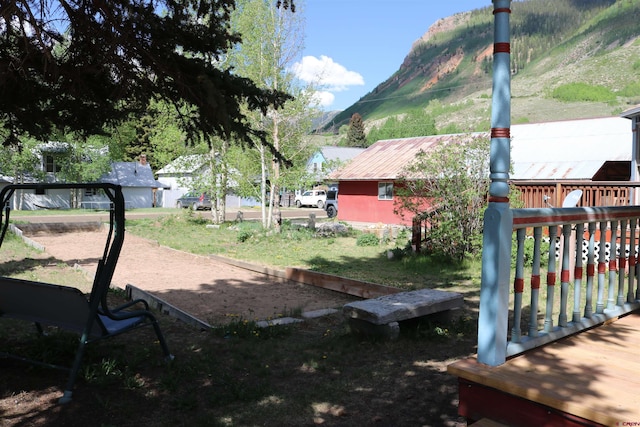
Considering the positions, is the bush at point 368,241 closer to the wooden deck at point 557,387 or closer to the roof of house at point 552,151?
the roof of house at point 552,151

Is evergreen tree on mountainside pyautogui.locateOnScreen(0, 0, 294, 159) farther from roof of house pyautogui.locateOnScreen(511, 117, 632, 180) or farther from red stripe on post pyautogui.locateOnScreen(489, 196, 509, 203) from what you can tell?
roof of house pyautogui.locateOnScreen(511, 117, 632, 180)

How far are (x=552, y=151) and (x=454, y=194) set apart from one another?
12550mm

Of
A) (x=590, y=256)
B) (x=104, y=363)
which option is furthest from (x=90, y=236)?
(x=590, y=256)

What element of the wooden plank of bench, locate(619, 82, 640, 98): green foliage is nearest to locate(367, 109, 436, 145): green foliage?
locate(619, 82, 640, 98): green foliage

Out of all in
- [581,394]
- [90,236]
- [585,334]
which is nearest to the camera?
[581,394]

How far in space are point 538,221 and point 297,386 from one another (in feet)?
8.65

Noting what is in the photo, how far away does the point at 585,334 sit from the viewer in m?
4.02

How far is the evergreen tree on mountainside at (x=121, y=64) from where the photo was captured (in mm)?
4934

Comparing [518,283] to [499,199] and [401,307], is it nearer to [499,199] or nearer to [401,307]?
[499,199]

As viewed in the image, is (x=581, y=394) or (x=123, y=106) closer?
(x=581, y=394)

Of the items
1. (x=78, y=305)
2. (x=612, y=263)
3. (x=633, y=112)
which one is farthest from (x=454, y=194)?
(x=78, y=305)

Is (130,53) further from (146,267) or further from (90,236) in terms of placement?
(90,236)

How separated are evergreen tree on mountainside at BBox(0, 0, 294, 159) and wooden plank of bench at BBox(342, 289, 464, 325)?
8.16 ft

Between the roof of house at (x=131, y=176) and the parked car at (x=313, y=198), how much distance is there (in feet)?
47.5
